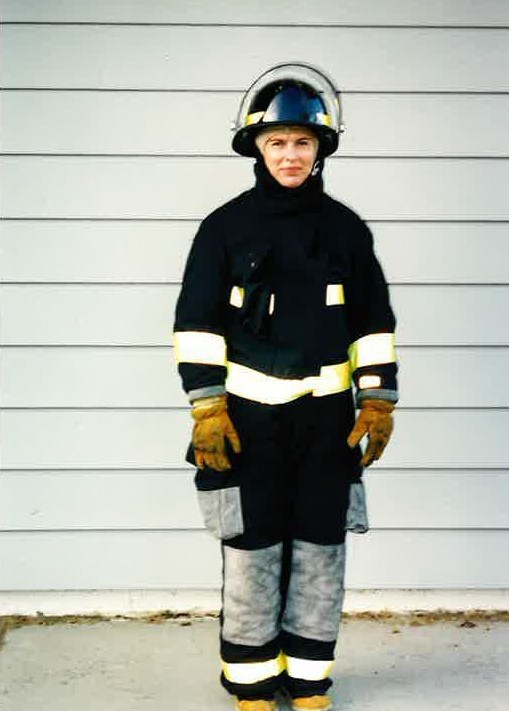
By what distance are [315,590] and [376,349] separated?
0.67 meters

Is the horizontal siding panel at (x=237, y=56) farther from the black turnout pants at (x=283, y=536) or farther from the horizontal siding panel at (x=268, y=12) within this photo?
the black turnout pants at (x=283, y=536)

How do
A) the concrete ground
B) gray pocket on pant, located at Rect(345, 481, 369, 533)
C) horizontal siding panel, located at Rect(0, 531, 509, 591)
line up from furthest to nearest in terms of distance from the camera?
horizontal siding panel, located at Rect(0, 531, 509, 591)
the concrete ground
gray pocket on pant, located at Rect(345, 481, 369, 533)

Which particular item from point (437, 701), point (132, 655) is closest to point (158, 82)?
point (132, 655)

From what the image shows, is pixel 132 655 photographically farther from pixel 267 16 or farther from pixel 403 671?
pixel 267 16

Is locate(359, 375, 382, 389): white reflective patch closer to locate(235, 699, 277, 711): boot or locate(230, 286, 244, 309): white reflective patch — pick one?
locate(230, 286, 244, 309): white reflective patch

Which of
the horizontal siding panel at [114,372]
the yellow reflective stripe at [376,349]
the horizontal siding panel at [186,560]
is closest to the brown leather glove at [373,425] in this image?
the yellow reflective stripe at [376,349]

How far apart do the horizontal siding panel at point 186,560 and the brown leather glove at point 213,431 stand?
99 centimetres

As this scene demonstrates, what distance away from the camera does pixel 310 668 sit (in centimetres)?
343

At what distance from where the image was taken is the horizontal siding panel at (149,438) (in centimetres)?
407

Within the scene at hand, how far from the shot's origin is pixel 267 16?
3932 mm

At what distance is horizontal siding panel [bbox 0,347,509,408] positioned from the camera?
13.2 ft

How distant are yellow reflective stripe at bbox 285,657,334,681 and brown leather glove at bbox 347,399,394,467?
59cm

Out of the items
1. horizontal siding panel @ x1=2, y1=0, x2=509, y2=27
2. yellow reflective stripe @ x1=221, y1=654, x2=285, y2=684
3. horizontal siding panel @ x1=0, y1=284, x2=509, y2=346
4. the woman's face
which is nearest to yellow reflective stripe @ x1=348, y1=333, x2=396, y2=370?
the woman's face

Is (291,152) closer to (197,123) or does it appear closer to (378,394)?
(378,394)
